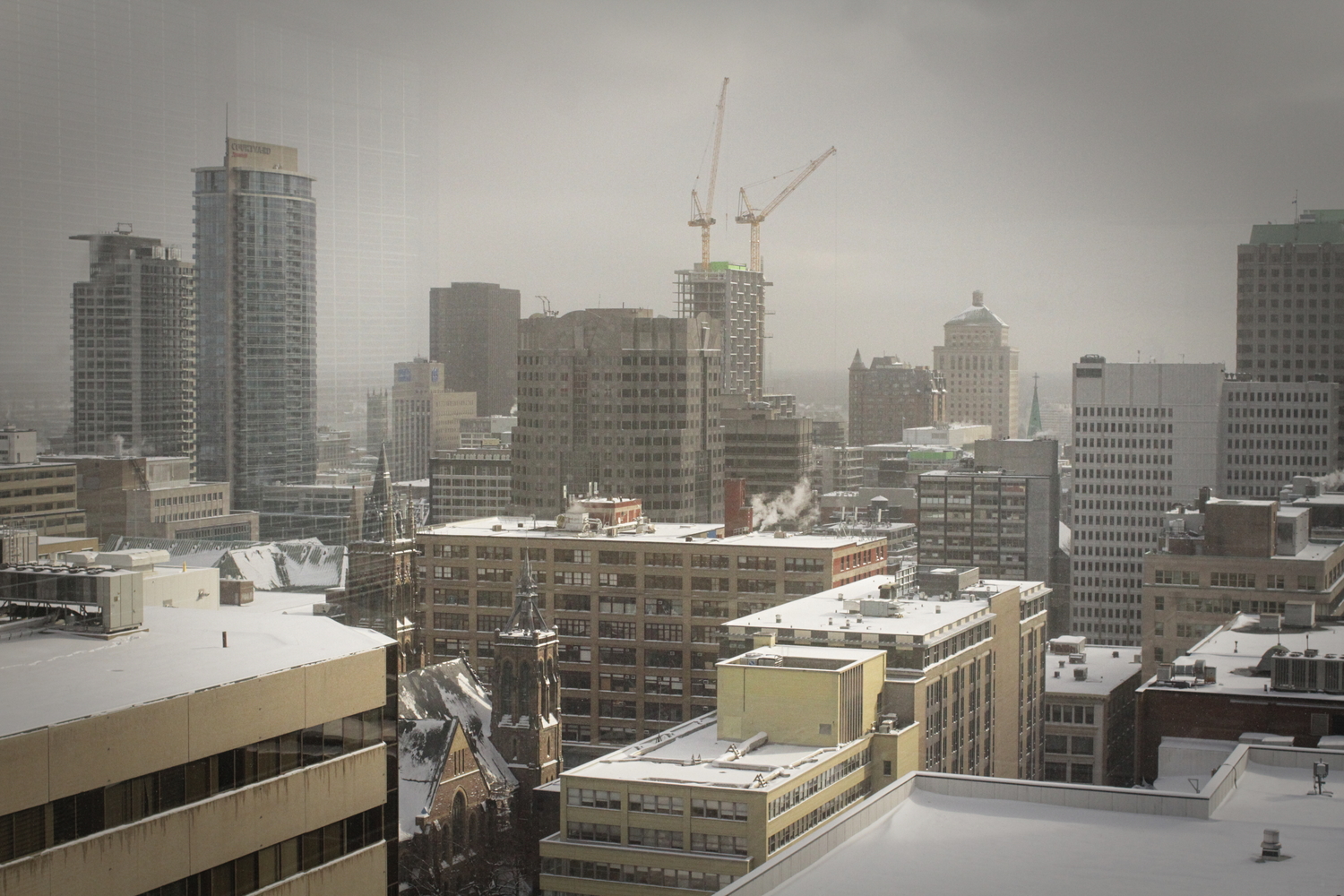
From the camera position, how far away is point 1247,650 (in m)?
29.6

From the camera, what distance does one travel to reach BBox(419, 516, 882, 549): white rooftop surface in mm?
37625

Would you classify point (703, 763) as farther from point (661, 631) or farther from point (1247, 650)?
point (661, 631)

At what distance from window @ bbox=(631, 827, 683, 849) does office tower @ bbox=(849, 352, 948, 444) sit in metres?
66.9

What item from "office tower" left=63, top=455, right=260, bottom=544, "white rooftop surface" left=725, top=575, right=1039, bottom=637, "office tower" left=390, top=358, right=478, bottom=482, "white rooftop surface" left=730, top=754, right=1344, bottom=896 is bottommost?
"white rooftop surface" left=725, top=575, right=1039, bottom=637

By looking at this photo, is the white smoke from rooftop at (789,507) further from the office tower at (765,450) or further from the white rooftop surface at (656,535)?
the white rooftop surface at (656,535)

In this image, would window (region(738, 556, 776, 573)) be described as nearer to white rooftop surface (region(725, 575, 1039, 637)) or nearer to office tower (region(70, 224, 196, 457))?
white rooftop surface (region(725, 575, 1039, 637))

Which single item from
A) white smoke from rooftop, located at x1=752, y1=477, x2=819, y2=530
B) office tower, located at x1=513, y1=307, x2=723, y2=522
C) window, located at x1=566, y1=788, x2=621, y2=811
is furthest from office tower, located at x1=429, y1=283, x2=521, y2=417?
window, located at x1=566, y1=788, x2=621, y2=811

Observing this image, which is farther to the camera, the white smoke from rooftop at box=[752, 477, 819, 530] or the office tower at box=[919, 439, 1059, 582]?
the white smoke from rooftop at box=[752, 477, 819, 530]

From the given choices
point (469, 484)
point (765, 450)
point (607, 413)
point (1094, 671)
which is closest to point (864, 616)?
point (1094, 671)

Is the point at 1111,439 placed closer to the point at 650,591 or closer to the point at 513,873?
the point at 650,591

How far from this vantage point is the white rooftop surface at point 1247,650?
25.6m

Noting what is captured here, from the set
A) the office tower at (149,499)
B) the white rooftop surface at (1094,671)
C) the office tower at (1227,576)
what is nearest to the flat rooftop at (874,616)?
the white rooftop surface at (1094,671)

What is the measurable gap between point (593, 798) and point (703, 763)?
1.77 m

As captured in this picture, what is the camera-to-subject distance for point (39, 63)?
1523 cm
